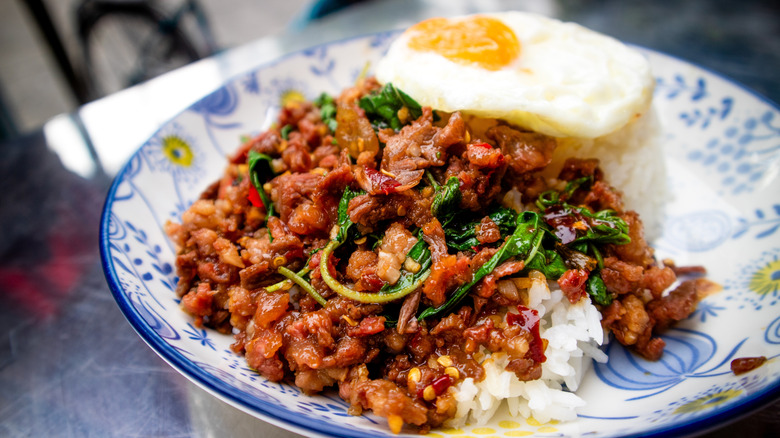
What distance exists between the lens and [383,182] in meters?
2.40

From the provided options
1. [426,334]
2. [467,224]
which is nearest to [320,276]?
[426,334]

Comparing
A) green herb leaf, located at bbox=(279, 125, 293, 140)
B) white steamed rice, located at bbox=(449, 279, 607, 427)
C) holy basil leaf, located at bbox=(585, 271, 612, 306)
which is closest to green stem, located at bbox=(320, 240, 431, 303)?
white steamed rice, located at bbox=(449, 279, 607, 427)

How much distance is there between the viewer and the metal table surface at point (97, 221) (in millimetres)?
2674

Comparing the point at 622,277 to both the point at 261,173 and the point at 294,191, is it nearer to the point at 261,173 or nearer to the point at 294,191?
the point at 294,191

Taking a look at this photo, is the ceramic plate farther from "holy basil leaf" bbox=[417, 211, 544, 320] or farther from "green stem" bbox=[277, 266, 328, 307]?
"holy basil leaf" bbox=[417, 211, 544, 320]

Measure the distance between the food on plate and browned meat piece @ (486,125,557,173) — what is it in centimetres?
1

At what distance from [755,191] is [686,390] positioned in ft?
5.67

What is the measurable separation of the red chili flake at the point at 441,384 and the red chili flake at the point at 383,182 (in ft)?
2.86

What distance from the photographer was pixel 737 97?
136 inches

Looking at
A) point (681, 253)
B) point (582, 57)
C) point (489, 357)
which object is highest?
point (582, 57)

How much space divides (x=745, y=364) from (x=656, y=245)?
4.39 ft

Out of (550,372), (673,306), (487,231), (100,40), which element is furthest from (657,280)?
(100,40)

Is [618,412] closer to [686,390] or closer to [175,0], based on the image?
[686,390]

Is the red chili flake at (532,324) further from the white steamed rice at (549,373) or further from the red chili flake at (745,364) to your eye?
the red chili flake at (745,364)
